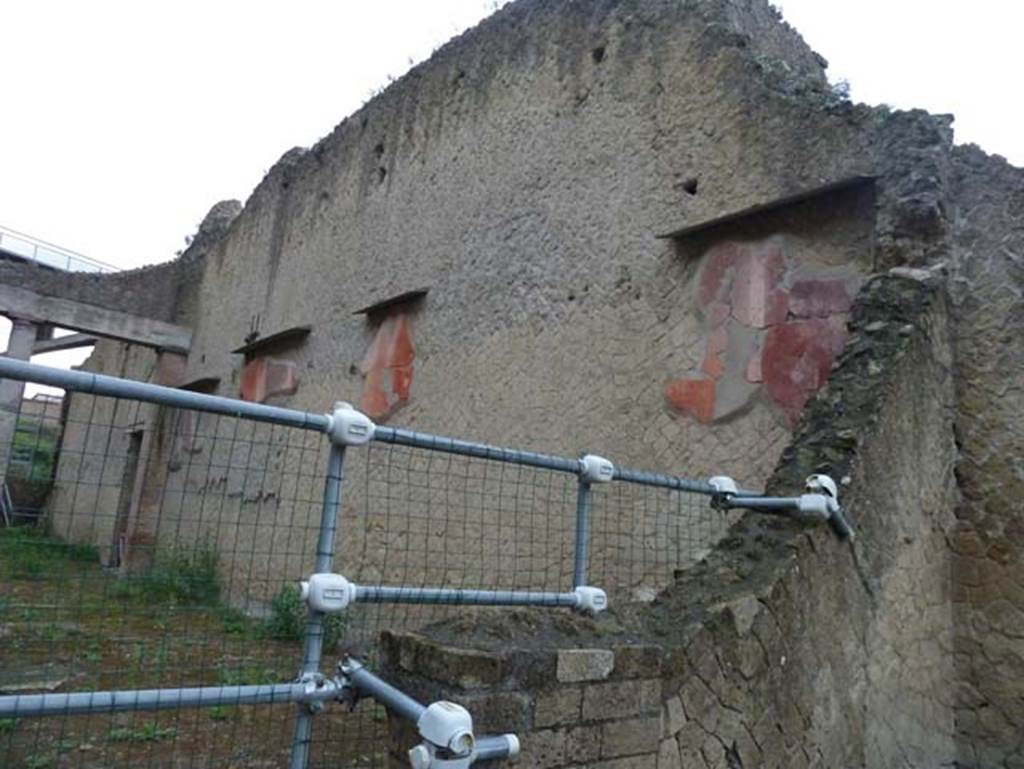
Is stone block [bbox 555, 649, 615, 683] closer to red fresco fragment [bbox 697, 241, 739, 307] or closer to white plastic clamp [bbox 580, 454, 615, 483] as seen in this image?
white plastic clamp [bbox 580, 454, 615, 483]

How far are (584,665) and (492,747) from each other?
0.39 m

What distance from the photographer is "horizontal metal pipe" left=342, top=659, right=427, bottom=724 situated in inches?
74.2

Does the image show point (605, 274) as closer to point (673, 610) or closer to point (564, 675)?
point (673, 610)

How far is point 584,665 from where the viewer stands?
7.19ft

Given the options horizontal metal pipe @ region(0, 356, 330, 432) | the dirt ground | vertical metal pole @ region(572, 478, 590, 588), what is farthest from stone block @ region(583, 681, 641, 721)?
the dirt ground

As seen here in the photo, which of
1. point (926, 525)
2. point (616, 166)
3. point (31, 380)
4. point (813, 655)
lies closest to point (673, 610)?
point (813, 655)

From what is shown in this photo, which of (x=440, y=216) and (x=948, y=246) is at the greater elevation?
(x=440, y=216)

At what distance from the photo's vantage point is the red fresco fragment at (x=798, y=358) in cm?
397

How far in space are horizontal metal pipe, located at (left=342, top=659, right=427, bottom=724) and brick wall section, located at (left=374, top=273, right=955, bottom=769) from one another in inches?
3.5

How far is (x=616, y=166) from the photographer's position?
5410 mm

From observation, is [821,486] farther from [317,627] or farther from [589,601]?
[317,627]

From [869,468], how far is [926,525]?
65 cm

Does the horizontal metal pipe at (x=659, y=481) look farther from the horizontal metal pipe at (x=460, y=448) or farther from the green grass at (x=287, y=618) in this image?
the green grass at (x=287, y=618)

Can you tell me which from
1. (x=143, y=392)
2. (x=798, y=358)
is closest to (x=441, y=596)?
(x=143, y=392)
